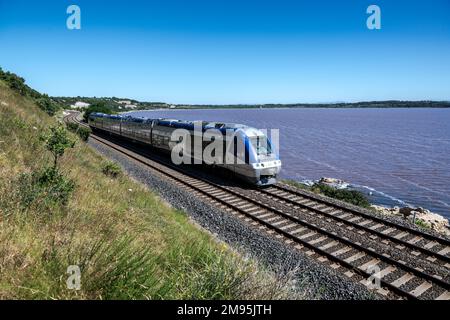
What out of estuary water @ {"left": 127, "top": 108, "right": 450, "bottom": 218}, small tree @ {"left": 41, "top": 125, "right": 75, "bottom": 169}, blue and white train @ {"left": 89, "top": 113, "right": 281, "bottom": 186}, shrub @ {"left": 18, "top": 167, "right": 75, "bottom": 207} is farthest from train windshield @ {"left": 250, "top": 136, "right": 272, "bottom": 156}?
estuary water @ {"left": 127, "top": 108, "right": 450, "bottom": 218}

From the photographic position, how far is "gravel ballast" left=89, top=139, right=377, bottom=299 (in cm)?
739

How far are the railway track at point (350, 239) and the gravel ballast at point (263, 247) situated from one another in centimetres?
40

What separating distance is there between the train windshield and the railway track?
6.31 ft

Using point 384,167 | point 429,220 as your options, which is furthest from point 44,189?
point 384,167

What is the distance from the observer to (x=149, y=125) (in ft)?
86.3

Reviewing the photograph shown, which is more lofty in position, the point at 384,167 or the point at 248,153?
the point at 248,153

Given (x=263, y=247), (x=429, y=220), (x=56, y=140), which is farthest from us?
(x=429, y=220)

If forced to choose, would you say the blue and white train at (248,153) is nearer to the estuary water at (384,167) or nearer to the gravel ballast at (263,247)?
the gravel ballast at (263,247)

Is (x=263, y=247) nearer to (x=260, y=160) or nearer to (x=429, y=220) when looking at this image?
(x=260, y=160)

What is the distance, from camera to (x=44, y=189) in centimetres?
668

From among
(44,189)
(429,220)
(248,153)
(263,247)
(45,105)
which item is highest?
(45,105)

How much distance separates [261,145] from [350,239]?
719 centimetres
